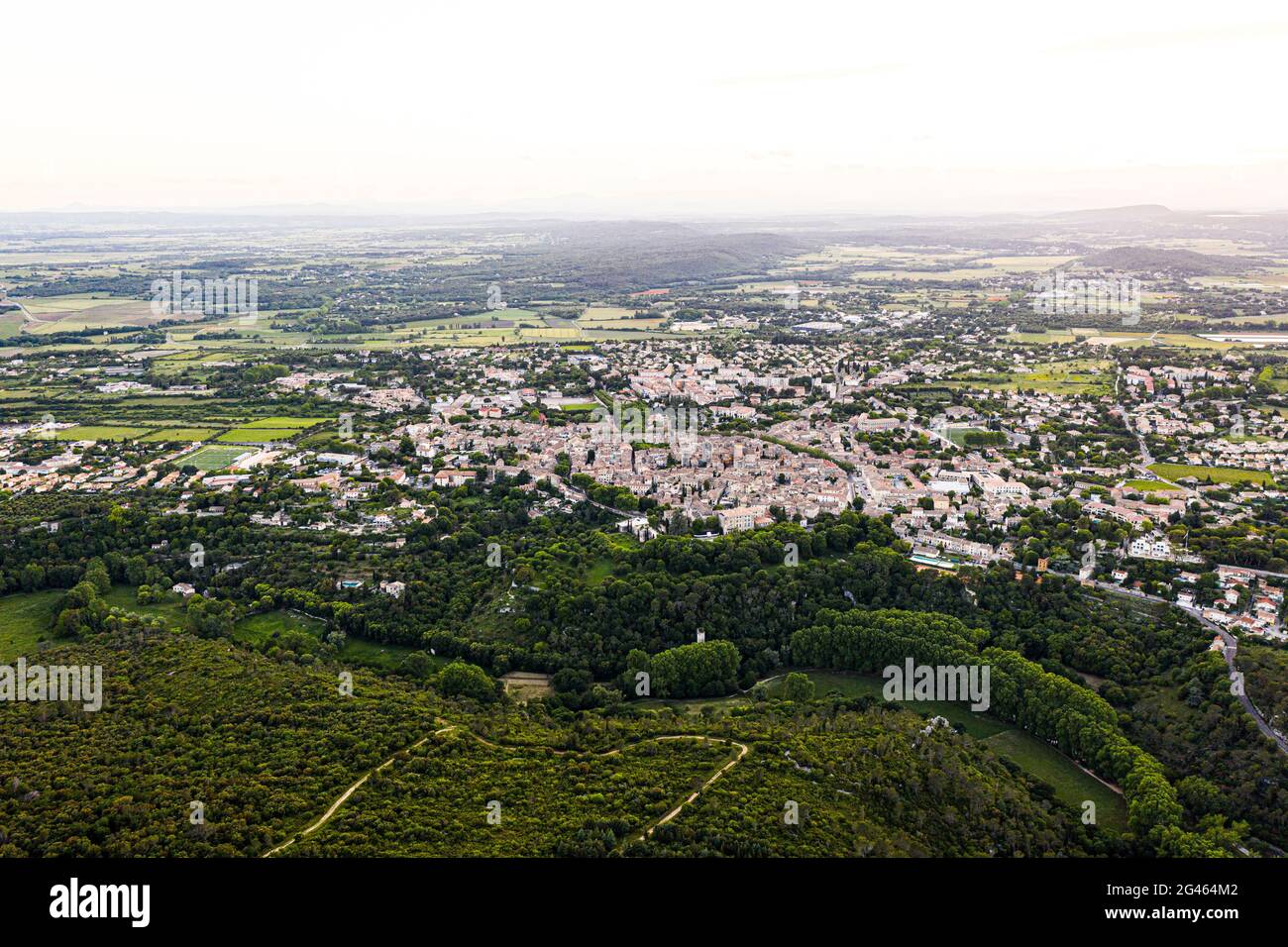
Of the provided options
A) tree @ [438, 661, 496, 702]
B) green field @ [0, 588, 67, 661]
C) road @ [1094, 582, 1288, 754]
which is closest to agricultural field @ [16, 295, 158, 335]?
green field @ [0, 588, 67, 661]

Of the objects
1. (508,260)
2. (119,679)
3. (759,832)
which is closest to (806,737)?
(759,832)

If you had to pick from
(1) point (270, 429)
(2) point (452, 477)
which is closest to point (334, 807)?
(2) point (452, 477)

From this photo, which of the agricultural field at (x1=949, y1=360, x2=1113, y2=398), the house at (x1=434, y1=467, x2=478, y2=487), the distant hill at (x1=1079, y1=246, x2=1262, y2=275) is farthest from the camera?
the distant hill at (x1=1079, y1=246, x2=1262, y2=275)

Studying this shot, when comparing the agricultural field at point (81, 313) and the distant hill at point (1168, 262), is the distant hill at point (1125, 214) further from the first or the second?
the agricultural field at point (81, 313)

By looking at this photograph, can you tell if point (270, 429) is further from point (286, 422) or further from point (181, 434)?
point (181, 434)

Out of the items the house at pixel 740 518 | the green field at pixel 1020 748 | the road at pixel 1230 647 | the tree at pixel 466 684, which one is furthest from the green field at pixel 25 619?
the road at pixel 1230 647

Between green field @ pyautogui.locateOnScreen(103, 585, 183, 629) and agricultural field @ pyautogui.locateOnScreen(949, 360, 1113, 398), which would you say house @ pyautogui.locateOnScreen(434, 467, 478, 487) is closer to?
green field @ pyautogui.locateOnScreen(103, 585, 183, 629)

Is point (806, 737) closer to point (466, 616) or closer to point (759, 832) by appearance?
point (759, 832)
